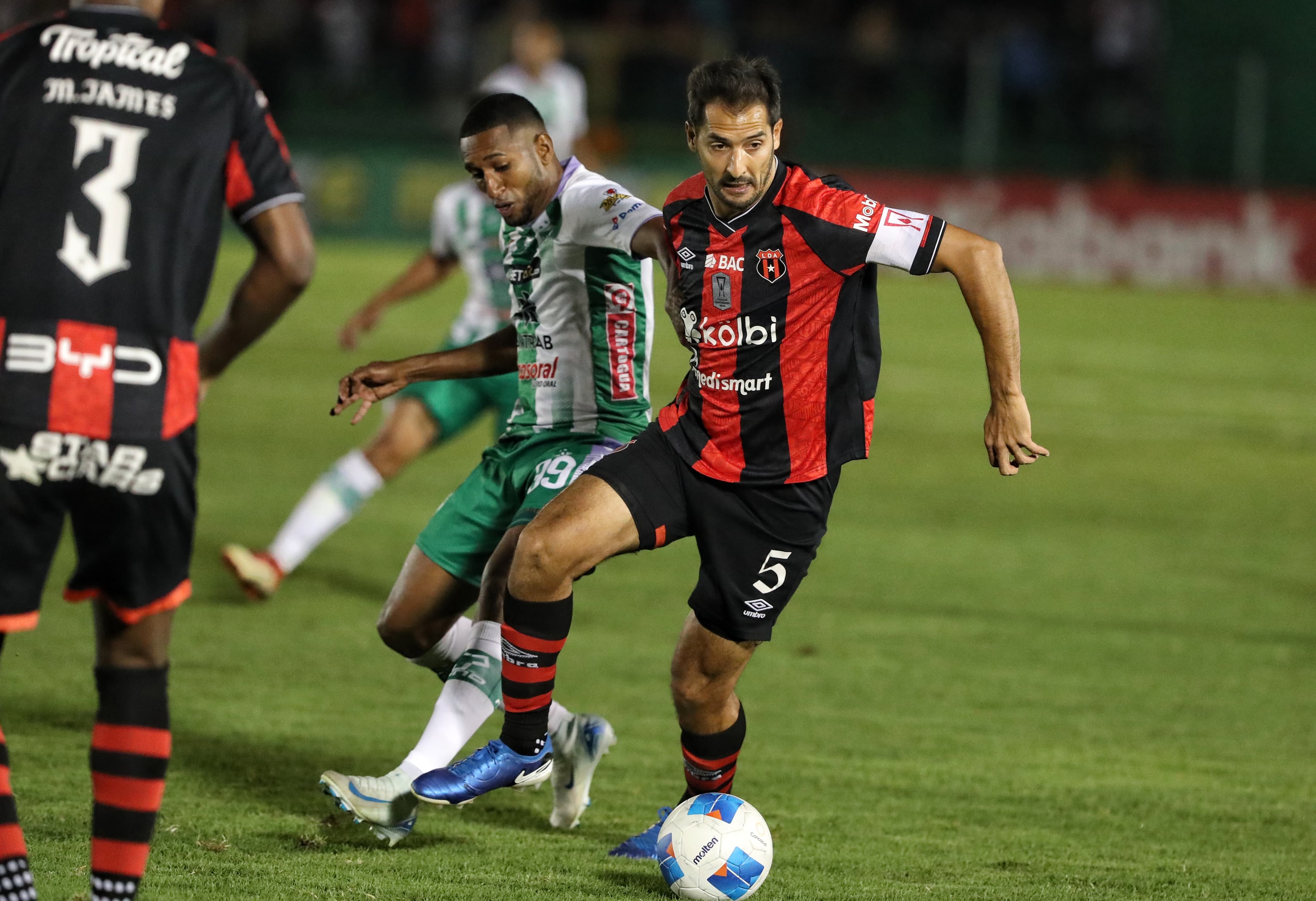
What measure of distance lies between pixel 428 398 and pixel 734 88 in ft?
13.2

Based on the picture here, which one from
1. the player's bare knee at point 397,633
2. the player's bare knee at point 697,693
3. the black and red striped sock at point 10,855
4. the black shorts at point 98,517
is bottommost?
the player's bare knee at point 397,633

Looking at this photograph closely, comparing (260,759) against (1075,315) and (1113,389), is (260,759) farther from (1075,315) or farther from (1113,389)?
(1075,315)

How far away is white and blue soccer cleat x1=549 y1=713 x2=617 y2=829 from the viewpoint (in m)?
4.94

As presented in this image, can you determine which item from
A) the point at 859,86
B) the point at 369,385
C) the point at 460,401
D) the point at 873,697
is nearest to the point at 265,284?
the point at 369,385

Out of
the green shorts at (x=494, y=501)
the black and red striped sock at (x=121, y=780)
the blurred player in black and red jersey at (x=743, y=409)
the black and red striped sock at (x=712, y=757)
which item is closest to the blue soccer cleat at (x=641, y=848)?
the blurred player in black and red jersey at (x=743, y=409)

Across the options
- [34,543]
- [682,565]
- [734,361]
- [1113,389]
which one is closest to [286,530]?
[682,565]

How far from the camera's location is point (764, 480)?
450cm

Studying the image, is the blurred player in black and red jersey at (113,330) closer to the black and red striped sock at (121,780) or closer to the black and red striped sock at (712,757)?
the black and red striped sock at (121,780)

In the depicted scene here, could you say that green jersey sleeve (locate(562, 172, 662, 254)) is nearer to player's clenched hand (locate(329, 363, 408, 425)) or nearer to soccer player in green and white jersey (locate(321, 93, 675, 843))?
soccer player in green and white jersey (locate(321, 93, 675, 843))

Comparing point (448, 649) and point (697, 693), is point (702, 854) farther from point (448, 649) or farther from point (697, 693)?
point (448, 649)

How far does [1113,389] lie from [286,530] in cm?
1037

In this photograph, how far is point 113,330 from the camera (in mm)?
3303

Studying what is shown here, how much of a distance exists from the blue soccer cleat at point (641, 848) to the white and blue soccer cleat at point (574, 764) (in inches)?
10.9

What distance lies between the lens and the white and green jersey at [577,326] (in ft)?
16.5
